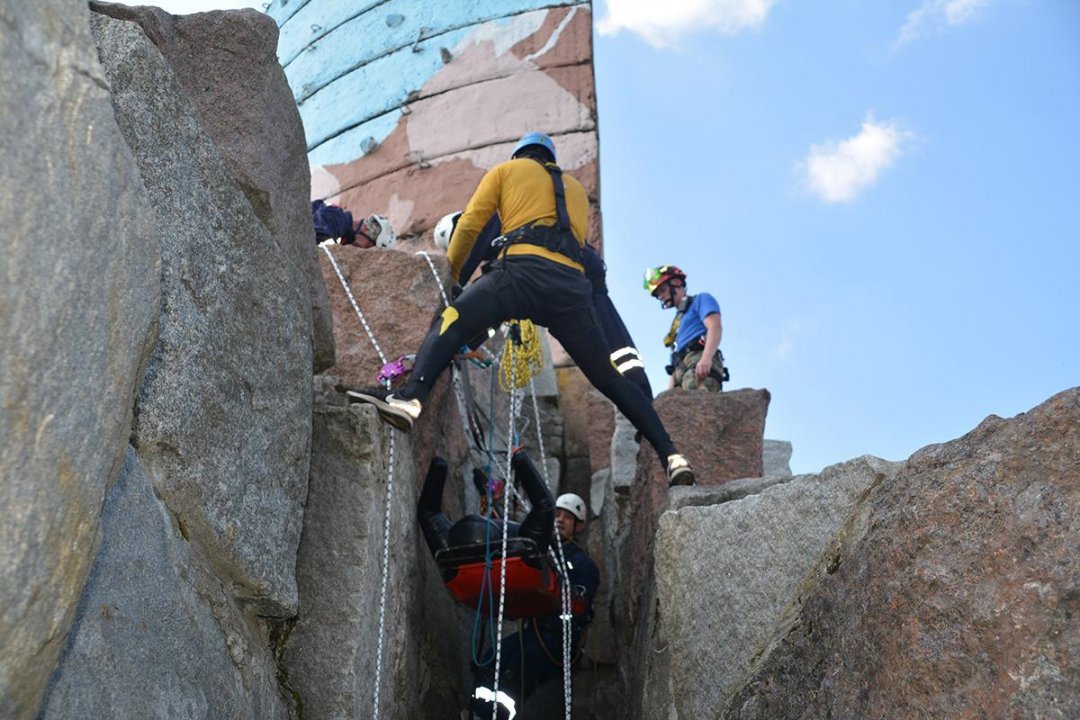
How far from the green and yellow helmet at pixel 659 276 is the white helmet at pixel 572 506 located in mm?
1528

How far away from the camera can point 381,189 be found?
9.31 meters

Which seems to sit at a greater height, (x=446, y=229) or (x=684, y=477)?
(x=446, y=229)

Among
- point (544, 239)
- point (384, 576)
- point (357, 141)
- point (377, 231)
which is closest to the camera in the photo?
point (384, 576)

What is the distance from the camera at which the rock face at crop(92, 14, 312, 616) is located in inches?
90.8

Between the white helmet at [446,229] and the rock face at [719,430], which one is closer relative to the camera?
the rock face at [719,430]

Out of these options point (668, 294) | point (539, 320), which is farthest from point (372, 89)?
point (539, 320)

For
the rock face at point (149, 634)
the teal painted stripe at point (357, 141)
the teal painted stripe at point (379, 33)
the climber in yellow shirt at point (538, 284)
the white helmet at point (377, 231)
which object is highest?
the teal painted stripe at point (379, 33)

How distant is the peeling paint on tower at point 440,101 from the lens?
352 inches

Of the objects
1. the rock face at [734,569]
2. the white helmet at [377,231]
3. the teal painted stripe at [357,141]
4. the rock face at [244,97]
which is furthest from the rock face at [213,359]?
the teal painted stripe at [357,141]

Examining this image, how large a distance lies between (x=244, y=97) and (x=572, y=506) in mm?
3228

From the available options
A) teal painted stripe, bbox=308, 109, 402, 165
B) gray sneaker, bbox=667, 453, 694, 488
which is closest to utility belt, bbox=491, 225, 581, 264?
gray sneaker, bbox=667, 453, 694, 488

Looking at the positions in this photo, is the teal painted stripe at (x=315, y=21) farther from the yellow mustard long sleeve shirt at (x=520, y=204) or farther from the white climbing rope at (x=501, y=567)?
the yellow mustard long sleeve shirt at (x=520, y=204)

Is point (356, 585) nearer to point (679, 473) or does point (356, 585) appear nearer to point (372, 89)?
point (679, 473)

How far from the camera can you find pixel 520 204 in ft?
15.0
